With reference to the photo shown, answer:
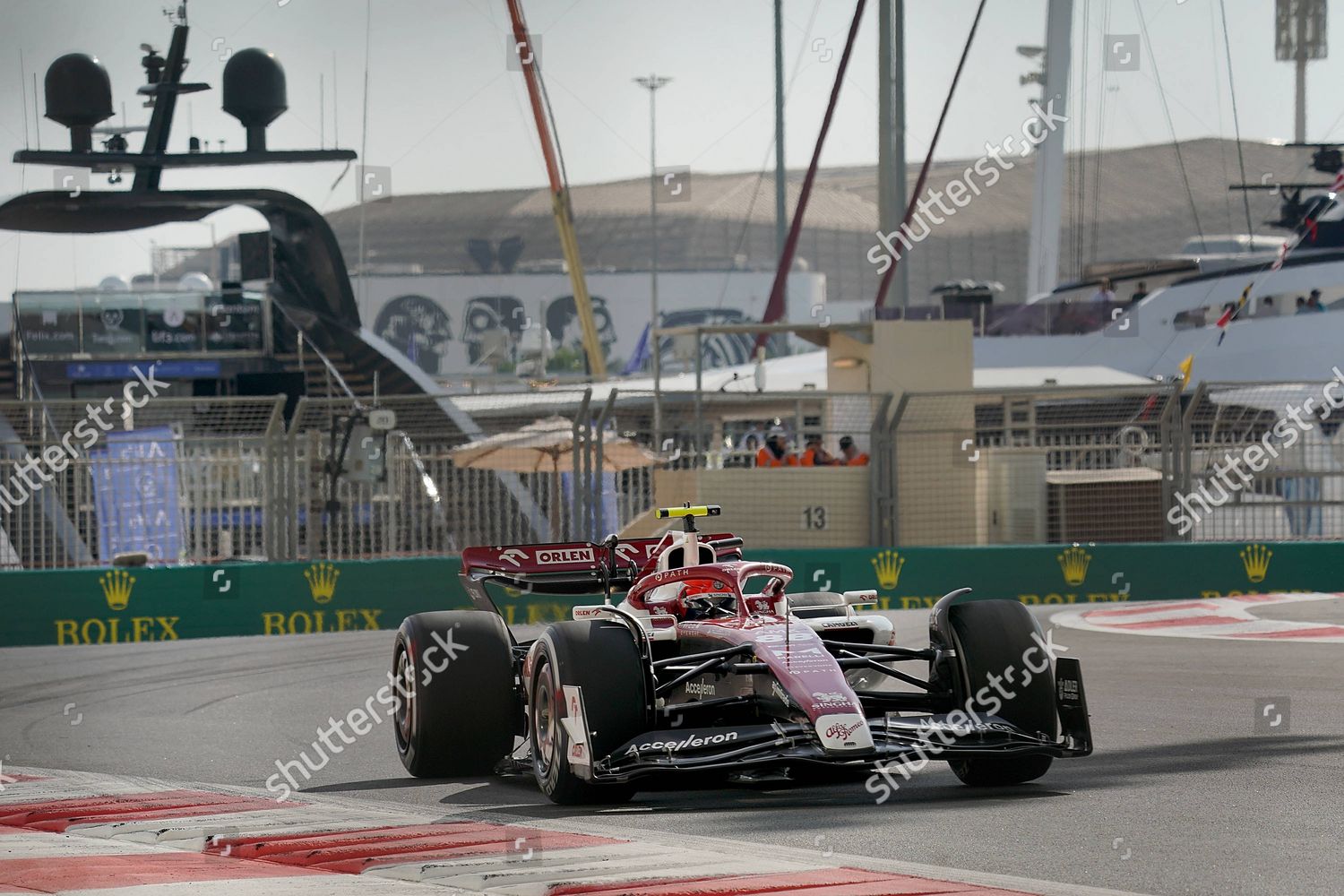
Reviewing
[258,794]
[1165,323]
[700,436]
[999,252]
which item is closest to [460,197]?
[999,252]

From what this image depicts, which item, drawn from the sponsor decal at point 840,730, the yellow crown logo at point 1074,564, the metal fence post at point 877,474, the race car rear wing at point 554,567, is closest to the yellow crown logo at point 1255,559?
Answer: the yellow crown logo at point 1074,564

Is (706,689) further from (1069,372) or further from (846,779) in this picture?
(1069,372)

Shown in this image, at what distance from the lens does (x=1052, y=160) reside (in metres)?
40.3

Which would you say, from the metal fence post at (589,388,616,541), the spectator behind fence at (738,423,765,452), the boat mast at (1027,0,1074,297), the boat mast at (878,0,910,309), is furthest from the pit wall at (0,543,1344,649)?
the boat mast at (1027,0,1074,297)

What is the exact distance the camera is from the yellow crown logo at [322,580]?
15.8m

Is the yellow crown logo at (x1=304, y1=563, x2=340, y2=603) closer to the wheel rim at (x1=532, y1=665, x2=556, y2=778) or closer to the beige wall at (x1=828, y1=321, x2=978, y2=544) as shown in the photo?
the beige wall at (x1=828, y1=321, x2=978, y2=544)

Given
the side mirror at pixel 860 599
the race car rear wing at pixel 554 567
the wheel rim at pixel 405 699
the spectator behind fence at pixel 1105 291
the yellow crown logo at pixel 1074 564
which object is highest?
the spectator behind fence at pixel 1105 291

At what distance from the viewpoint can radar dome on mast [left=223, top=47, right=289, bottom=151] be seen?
31.9 metres

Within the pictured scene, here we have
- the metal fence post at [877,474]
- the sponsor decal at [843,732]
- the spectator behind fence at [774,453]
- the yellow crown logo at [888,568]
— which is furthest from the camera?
the spectator behind fence at [774,453]

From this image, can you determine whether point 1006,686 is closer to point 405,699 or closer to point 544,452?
point 405,699

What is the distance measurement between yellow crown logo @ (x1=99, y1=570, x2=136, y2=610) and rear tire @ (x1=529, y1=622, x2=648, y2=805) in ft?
31.2

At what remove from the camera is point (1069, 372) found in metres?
33.3

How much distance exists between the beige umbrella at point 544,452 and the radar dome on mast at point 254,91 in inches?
637

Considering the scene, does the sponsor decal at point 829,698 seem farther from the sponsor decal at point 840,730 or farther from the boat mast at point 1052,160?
the boat mast at point 1052,160
